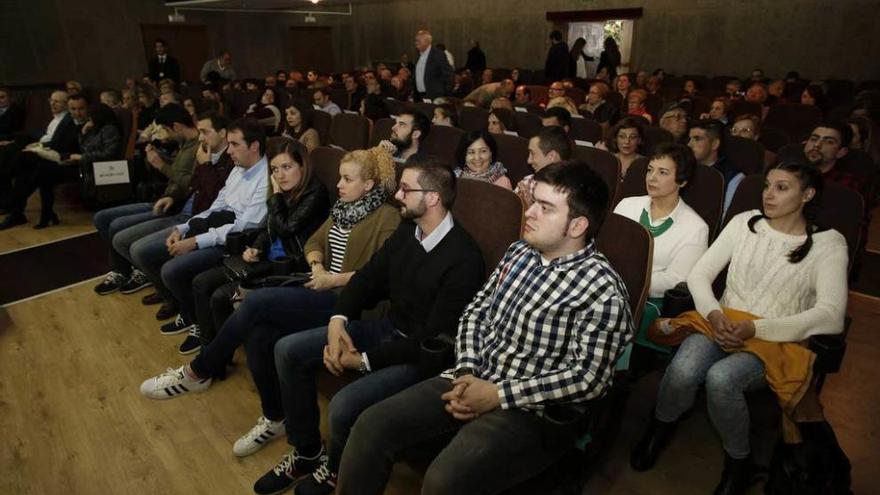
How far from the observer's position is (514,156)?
335cm

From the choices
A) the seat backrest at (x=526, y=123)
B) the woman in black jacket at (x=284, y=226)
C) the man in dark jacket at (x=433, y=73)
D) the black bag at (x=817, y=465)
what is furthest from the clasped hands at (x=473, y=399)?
the man in dark jacket at (x=433, y=73)

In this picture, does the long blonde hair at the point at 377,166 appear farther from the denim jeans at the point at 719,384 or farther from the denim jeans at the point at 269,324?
the denim jeans at the point at 719,384

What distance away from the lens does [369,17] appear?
50.2 feet

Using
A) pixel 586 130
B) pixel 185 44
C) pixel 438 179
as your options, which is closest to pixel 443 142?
pixel 586 130

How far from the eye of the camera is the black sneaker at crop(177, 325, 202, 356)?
2.72 meters

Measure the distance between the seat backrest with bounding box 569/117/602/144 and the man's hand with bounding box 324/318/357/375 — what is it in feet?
9.97

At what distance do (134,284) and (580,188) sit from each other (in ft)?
10.1

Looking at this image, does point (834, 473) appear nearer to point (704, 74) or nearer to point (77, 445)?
point (77, 445)

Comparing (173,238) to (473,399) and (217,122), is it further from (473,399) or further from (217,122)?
(473,399)

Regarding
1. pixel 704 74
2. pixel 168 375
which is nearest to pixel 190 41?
pixel 704 74

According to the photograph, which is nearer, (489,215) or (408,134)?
(489,215)

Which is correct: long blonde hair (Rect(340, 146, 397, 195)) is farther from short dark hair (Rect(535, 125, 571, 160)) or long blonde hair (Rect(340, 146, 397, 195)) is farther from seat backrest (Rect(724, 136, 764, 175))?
seat backrest (Rect(724, 136, 764, 175))

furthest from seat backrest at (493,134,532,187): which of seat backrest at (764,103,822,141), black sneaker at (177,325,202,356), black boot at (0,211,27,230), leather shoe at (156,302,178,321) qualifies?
black boot at (0,211,27,230)

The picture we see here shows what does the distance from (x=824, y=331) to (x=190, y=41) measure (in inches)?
594
